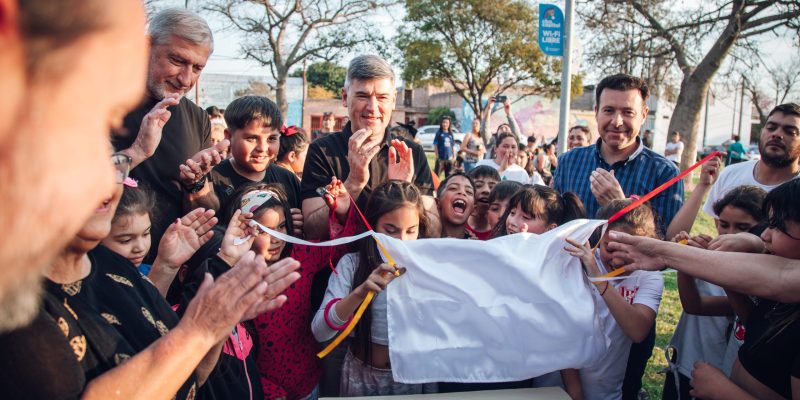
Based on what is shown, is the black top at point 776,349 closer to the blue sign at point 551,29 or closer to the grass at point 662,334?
the grass at point 662,334

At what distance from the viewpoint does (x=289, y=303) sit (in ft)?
9.00

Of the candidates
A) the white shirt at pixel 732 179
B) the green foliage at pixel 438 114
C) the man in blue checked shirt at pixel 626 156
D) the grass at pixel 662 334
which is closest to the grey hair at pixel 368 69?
the man in blue checked shirt at pixel 626 156

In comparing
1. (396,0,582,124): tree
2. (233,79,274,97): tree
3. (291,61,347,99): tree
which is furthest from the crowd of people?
(291,61,347,99): tree

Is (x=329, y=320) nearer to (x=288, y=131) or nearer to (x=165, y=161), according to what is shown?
(x=165, y=161)

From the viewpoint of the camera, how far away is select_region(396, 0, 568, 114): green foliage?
26.4 meters

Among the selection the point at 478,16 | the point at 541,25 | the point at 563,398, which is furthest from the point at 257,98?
the point at 478,16

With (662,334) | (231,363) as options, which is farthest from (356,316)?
(662,334)

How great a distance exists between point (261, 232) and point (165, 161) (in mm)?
798

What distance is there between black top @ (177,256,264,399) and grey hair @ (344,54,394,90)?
4.17ft

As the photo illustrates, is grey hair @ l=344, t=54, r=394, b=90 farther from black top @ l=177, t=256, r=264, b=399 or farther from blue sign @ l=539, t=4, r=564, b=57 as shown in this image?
blue sign @ l=539, t=4, r=564, b=57

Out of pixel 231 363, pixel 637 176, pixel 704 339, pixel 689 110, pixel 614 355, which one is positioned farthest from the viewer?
pixel 689 110

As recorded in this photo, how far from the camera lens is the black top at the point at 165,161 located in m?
2.81

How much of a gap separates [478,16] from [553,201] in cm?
2534

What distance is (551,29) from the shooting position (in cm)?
771
